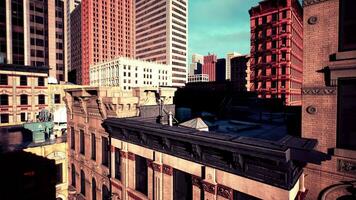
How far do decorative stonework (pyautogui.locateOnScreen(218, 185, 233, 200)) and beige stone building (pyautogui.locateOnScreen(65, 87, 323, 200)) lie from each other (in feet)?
0.13

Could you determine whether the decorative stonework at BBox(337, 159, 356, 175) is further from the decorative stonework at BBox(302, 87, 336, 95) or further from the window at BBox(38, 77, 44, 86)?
the window at BBox(38, 77, 44, 86)

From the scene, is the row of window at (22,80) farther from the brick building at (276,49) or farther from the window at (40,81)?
the brick building at (276,49)

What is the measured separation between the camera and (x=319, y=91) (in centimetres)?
840

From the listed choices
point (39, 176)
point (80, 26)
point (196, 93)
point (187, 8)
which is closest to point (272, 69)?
point (196, 93)

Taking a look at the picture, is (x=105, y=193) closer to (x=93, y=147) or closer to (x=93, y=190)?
(x=93, y=190)

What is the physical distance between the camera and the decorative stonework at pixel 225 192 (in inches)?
337

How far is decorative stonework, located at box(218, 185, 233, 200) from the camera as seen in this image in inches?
337

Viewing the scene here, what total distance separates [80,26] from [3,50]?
251 ft

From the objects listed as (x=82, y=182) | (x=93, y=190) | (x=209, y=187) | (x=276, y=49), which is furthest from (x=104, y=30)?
(x=209, y=187)

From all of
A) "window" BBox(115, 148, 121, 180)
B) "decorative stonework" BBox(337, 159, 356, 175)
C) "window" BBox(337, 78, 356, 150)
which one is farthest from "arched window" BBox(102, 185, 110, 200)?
"window" BBox(337, 78, 356, 150)

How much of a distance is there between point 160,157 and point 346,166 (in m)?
8.09

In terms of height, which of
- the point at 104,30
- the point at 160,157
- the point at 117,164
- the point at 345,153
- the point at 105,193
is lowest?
the point at 105,193

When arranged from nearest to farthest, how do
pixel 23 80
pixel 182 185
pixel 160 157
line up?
pixel 182 185 < pixel 160 157 < pixel 23 80

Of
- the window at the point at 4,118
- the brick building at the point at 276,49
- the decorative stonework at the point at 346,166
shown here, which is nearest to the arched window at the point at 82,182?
the decorative stonework at the point at 346,166
